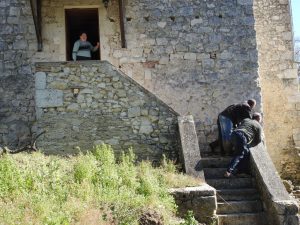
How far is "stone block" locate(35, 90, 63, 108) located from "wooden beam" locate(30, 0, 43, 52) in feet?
7.28

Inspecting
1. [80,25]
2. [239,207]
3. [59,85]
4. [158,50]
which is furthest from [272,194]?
[80,25]

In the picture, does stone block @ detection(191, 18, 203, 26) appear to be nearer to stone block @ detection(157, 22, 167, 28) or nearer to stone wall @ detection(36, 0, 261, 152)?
stone wall @ detection(36, 0, 261, 152)

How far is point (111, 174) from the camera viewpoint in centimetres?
743

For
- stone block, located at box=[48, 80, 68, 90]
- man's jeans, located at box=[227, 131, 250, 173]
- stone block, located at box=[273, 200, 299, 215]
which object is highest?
stone block, located at box=[48, 80, 68, 90]

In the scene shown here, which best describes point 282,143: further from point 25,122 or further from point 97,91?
point 25,122

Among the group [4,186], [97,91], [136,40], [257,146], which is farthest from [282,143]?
[4,186]

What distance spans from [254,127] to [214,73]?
2494mm

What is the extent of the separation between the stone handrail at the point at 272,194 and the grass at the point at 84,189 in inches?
45.6

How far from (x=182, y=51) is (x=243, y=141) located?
3.24 metres

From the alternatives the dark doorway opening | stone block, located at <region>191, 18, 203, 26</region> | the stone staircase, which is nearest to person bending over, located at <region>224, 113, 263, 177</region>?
the stone staircase

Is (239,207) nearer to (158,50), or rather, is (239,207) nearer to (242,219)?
(242,219)

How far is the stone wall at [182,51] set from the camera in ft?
35.8

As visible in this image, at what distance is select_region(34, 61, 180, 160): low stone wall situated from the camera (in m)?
8.93

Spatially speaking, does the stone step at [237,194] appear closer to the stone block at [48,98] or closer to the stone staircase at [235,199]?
the stone staircase at [235,199]
